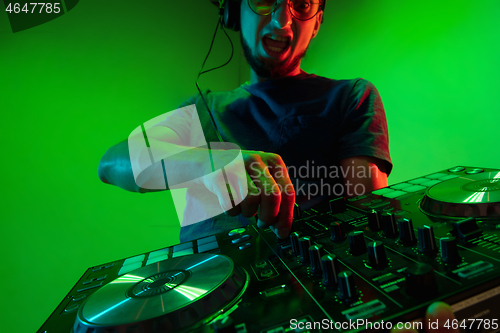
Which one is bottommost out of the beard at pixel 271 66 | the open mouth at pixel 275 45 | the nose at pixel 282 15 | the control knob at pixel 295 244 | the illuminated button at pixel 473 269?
the control knob at pixel 295 244

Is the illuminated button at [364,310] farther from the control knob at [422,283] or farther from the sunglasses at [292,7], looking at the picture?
the sunglasses at [292,7]

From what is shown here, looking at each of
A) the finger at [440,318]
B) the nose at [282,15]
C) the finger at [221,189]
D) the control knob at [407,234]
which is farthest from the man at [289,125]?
the finger at [440,318]

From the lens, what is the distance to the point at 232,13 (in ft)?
3.96

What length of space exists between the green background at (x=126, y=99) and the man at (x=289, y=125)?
17.0 inches

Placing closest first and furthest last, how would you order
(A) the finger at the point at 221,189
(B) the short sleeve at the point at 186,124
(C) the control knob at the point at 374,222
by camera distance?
(C) the control knob at the point at 374,222
(A) the finger at the point at 221,189
(B) the short sleeve at the point at 186,124

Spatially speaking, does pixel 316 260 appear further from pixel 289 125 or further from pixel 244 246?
pixel 289 125

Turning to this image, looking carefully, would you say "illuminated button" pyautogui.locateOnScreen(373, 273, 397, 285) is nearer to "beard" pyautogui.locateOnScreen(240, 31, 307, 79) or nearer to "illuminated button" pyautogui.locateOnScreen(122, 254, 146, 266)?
"illuminated button" pyautogui.locateOnScreen(122, 254, 146, 266)

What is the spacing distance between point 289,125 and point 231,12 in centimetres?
57

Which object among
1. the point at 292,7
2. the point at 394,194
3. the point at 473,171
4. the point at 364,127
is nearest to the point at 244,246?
the point at 394,194

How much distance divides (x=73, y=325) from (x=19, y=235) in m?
1.65

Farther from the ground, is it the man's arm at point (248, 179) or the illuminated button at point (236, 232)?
the man's arm at point (248, 179)

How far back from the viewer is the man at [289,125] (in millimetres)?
1000

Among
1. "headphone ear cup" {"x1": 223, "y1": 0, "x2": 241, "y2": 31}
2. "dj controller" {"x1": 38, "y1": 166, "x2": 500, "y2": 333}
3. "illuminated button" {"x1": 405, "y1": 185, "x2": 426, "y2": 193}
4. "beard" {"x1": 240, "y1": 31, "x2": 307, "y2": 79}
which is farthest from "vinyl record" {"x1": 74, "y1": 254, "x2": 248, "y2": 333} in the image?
"headphone ear cup" {"x1": 223, "y1": 0, "x2": 241, "y2": 31}

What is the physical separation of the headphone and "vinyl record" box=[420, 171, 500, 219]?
940mm
